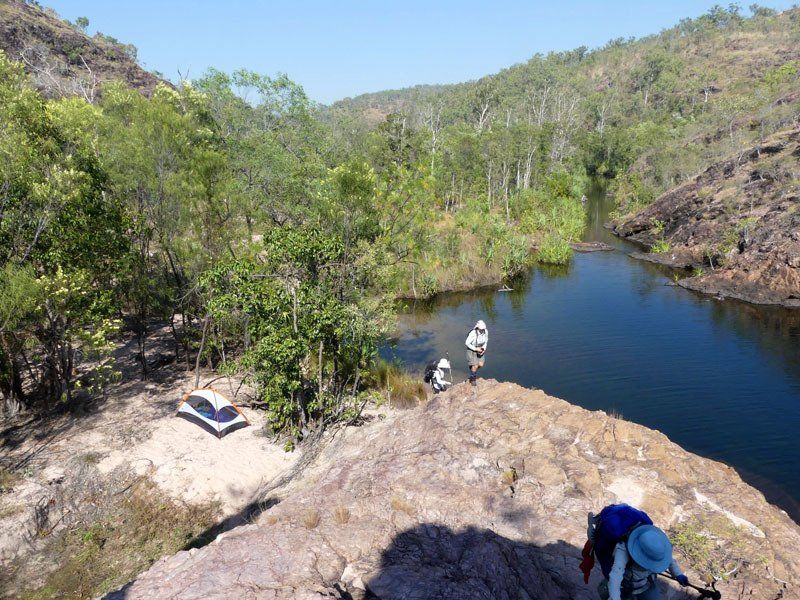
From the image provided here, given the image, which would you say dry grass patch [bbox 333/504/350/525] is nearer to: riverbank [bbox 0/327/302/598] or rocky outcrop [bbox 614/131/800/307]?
riverbank [bbox 0/327/302/598]

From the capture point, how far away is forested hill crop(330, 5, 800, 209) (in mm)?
54281

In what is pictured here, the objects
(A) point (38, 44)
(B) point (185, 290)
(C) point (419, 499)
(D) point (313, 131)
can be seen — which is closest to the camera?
(C) point (419, 499)

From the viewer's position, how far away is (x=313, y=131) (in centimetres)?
2661

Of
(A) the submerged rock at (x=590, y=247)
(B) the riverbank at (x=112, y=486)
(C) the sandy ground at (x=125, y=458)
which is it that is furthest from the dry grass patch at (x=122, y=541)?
(A) the submerged rock at (x=590, y=247)

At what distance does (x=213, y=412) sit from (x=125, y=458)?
2494 mm

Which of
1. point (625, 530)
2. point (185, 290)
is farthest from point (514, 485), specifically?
point (185, 290)

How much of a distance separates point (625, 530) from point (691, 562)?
408 centimetres

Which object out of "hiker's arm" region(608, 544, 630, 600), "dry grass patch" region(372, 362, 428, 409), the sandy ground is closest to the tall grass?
"dry grass patch" region(372, 362, 428, 409)

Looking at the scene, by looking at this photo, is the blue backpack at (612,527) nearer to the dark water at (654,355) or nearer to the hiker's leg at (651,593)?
the hiker's leg at (651,593)

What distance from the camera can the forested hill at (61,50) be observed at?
55.1 m

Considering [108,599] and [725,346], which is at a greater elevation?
[108,599]

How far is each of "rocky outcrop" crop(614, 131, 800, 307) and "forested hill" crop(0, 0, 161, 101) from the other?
59.9 meters

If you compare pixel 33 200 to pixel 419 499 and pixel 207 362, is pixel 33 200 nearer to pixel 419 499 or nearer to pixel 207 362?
pixel 207 362

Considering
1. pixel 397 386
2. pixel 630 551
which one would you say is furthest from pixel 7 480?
pixel 630 551
